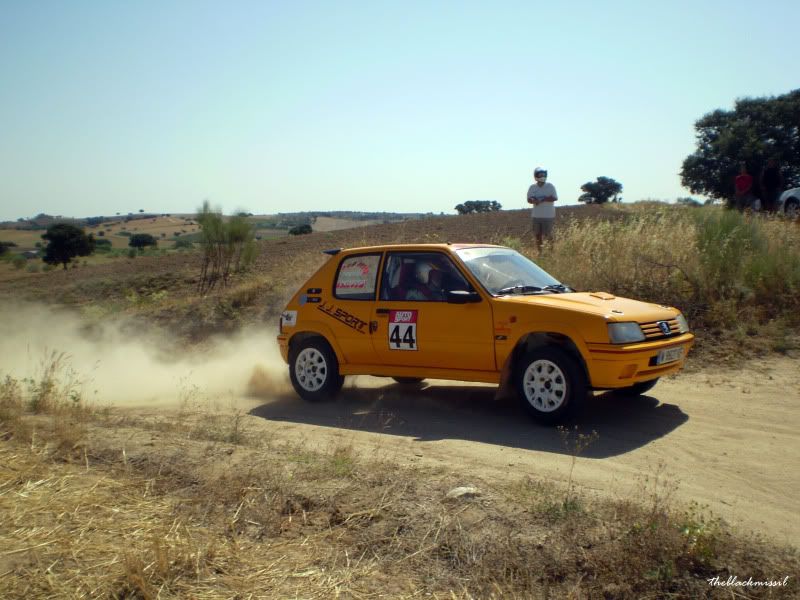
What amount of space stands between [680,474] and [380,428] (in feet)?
9.95

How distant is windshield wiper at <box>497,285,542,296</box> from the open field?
130 centimetres

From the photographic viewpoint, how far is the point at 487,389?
9.23 meters

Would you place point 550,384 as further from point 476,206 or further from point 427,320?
point 476,206

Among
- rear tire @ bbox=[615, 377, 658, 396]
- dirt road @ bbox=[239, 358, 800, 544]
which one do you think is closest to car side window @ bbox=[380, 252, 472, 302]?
dirt road @ bbox=[239, 358, 800, 544]

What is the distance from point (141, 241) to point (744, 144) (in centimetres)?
3080

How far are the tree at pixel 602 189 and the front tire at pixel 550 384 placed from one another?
48170 mm

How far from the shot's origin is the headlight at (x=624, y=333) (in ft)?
22.2

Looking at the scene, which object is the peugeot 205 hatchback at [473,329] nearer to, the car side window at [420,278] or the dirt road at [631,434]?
the car side window at [420,278]

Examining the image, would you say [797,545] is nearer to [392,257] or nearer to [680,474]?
[680,474]

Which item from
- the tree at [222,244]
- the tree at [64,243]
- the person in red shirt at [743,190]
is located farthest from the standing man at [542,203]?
the tree at [64,243]

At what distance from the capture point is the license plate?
23.0ft

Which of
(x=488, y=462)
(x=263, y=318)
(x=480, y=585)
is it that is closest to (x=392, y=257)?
(x=488, y=462)

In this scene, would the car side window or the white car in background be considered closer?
the car side window

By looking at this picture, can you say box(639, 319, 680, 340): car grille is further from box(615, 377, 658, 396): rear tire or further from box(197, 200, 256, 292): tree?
box(197, 200, 256, 292): tree
